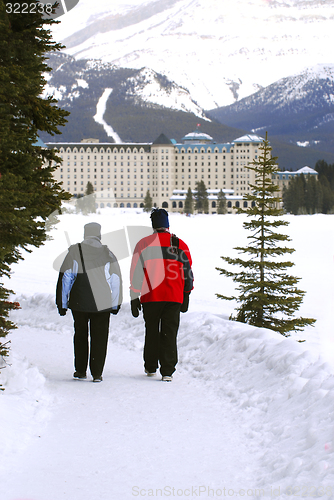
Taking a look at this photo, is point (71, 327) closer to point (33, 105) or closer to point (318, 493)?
point (33, 105)

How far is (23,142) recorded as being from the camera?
22.6 ft

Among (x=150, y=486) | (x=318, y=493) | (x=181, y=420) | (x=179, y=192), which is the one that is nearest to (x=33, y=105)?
(x=181, y=420)

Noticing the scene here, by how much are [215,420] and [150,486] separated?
5.29 ft

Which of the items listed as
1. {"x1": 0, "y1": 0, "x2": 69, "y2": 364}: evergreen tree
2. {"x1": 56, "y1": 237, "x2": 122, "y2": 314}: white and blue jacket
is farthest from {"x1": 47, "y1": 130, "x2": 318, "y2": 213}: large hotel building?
{"x1": 56, "y1": 237, "x2": 122, "y2": 314}: white and blue jacket

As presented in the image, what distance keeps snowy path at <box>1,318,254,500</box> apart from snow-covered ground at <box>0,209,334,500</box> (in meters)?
0.01

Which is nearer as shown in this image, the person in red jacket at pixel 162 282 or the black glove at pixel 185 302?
the person in red jacket at pixel 162 282

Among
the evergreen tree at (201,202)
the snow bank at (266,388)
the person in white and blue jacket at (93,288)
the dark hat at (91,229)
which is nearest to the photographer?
the snow bank at (266,388)

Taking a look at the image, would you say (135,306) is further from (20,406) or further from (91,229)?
(20,406)

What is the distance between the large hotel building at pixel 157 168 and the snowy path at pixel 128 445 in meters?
167

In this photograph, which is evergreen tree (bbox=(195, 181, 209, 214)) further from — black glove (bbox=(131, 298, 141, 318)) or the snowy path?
the snowy path

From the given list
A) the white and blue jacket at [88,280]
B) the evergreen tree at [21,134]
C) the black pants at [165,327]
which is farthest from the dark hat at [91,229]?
the black pants at [165,327]

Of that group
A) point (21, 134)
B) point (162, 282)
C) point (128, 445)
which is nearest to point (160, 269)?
point (162, 282)

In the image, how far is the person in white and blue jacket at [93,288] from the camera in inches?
288

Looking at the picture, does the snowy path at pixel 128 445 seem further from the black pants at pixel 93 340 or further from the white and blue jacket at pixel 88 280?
the white and blue jacket at pixel 88 280
